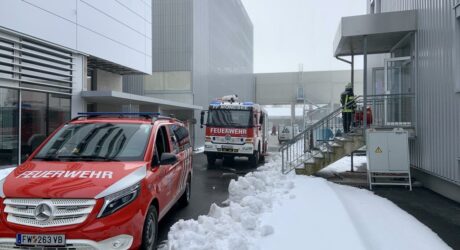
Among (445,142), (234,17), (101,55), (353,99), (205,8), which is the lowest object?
(445,142)

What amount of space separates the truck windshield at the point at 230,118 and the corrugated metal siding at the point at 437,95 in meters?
6.74

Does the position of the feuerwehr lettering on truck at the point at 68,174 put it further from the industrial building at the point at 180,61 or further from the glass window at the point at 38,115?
the industrial building at the point at 180,61

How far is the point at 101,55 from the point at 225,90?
2549 centimetres

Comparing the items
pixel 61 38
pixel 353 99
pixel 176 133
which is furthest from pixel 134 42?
pixel 176 133

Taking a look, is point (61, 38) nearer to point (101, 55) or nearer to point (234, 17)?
point (101, 55)

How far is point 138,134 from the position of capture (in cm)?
572

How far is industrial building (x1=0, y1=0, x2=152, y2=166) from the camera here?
37.5ft

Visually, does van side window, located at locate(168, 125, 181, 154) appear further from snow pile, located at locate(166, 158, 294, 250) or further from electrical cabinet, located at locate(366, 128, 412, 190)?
electrical cabinet, located at locate(366, 128, 412, 190)

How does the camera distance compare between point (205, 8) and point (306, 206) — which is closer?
point (306, 206)

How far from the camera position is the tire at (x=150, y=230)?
467 cm

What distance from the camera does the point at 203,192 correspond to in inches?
397

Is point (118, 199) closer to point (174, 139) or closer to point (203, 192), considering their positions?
point (174, 139)

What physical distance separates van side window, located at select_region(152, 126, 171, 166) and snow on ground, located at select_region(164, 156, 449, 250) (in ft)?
3.50

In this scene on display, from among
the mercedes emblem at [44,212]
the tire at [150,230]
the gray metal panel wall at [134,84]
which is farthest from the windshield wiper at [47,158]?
the gray metal panel wall at [134,84]
